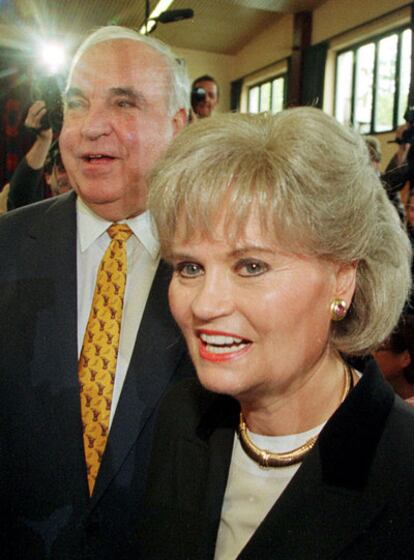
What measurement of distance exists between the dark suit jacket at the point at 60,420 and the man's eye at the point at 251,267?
0.49 meters

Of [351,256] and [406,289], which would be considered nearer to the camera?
[351,256]

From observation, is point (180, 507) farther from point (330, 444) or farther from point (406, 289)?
point (406, 289)

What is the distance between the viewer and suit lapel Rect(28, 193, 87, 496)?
56.5 inches

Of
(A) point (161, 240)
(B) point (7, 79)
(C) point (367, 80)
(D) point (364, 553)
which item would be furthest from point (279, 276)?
(C) point (367, 80)

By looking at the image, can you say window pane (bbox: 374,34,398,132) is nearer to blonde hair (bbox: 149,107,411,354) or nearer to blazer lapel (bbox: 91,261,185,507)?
blazer lapel (bbox: 91,261,185,507)

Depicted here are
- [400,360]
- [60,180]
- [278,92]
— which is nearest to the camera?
[400,360]

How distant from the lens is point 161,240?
112cm

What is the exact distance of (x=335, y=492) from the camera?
993 millimetres

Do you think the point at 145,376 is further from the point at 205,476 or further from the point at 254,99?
the point at 254,99

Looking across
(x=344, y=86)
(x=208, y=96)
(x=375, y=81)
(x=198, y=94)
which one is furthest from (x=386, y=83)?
(x=198, y=94)

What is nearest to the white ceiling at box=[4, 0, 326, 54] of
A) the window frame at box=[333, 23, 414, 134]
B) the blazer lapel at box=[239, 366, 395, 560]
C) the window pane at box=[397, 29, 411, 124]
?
the window frame at box=[333, 23, 414, 134]

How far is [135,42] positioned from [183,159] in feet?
2.23

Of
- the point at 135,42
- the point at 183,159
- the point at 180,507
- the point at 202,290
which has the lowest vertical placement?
the point at 180,507

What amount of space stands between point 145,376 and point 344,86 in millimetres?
9244
